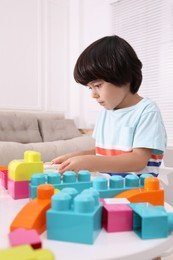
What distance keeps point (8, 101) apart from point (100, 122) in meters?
2.77

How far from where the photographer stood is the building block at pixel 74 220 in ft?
1.08

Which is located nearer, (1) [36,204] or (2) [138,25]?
(1) [36,204]

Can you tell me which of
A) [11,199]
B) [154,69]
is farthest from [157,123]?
[154,69]

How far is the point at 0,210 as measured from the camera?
18.2 inches

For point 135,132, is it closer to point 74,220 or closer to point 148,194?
point 148,194

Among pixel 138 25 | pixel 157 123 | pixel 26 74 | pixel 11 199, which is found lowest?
pixel 11 199

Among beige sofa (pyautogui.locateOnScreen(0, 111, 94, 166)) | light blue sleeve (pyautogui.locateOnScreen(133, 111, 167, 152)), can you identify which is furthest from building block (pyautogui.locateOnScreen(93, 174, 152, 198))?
beige sofa (pyautogui.locateOnScreen(0, 111, 94, 166))

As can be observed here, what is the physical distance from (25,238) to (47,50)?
406 cm

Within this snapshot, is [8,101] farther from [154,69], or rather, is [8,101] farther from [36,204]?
[36,204]

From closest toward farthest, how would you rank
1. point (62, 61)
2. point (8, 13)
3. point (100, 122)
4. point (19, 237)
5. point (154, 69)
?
point (19, 237)
point (100, 122)
point (154, 69)
point (8, 13)
point (62, 61)

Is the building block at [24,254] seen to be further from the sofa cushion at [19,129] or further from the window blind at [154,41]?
the window blind at [154,41]

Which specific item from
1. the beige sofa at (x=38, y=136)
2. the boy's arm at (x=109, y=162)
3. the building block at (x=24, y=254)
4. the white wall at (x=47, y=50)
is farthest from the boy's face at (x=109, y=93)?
the white wall at (x=47, y=50)

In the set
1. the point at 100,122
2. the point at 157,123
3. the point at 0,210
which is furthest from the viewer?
the point at 100,122

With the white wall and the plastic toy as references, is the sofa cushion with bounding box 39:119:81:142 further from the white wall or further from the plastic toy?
the plastic toy
